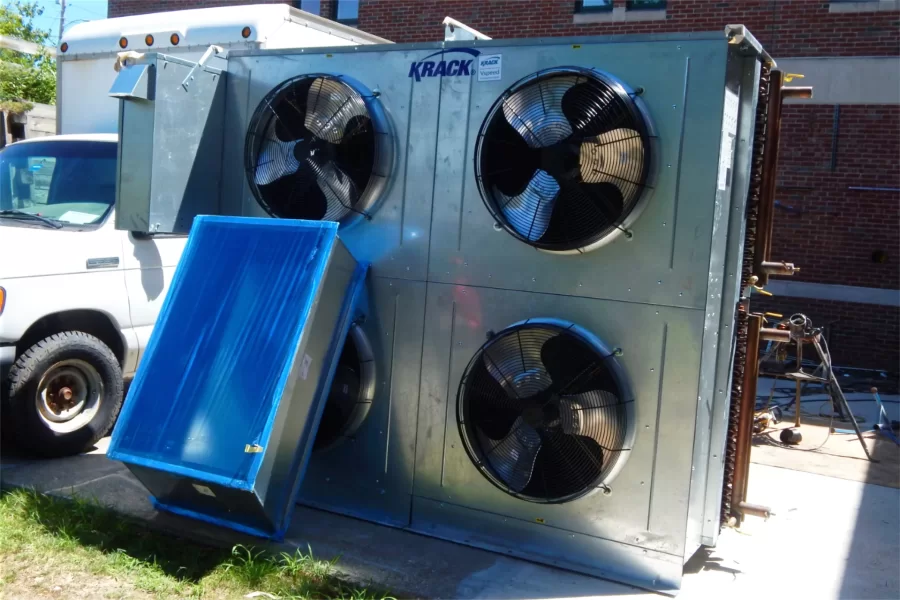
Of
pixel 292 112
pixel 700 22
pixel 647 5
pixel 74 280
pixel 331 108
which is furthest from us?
pixel 647 5

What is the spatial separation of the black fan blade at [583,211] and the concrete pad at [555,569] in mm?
1639

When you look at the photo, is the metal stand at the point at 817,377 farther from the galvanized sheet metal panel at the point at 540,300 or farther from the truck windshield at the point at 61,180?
the truck windshield at the point at 61,180

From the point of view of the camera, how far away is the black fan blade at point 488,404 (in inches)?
169


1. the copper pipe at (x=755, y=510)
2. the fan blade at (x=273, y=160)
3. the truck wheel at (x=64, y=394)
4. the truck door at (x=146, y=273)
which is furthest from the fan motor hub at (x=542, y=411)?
the truck wheel at (x=64, y=394)

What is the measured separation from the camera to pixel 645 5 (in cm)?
1223

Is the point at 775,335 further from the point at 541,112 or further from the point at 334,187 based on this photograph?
the point at 334,187

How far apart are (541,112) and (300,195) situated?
1.52 m

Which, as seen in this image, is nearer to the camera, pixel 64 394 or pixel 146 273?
pixel 64 394

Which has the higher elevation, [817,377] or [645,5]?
[645,5]

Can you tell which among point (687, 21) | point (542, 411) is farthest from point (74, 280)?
point (687, 21)

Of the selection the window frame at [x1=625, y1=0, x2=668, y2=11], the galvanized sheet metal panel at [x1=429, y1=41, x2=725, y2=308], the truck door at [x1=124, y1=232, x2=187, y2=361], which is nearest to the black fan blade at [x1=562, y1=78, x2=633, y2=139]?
the galvanized sheet metal panel at [x1=429, y1=41, x2=725, y2=308]

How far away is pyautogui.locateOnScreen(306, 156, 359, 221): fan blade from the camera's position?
15.7ft

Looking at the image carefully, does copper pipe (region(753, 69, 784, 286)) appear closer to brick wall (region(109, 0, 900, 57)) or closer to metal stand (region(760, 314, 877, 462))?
metal stand (region(760, 314, 877, 462))

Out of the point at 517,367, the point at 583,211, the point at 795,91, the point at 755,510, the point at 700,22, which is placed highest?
the point at 700,22
